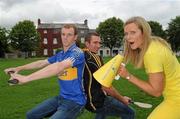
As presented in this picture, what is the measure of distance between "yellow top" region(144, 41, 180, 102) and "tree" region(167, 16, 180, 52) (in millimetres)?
106709

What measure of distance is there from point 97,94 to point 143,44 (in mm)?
2085

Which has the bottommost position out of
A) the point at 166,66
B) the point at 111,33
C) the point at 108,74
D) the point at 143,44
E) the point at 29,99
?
the point at 111,33

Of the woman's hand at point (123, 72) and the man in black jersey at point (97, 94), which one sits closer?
the woman's hand at point (123, 72)

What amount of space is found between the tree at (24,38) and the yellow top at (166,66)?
364 ft

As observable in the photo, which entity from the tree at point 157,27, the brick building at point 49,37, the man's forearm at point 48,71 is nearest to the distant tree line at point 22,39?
the brick building at point 49,37

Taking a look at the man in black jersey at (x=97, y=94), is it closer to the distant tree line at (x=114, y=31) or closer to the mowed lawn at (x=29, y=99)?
the mowed lawn at (x=29, y=99)

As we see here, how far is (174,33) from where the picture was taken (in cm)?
11450

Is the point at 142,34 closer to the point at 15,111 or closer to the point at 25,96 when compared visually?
the point at 15,111

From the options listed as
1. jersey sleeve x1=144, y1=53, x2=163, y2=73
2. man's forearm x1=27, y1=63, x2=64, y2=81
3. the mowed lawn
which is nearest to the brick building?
the mowed lawn

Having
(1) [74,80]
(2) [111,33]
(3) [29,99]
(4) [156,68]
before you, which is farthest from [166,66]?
(2) [111,33]

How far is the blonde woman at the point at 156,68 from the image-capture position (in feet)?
19.7

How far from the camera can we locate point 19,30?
4764 inches

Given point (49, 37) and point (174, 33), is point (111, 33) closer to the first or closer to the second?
point (174, 33)

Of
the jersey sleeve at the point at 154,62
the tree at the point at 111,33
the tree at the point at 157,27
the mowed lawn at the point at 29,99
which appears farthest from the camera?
the tree at the point at 157,27
